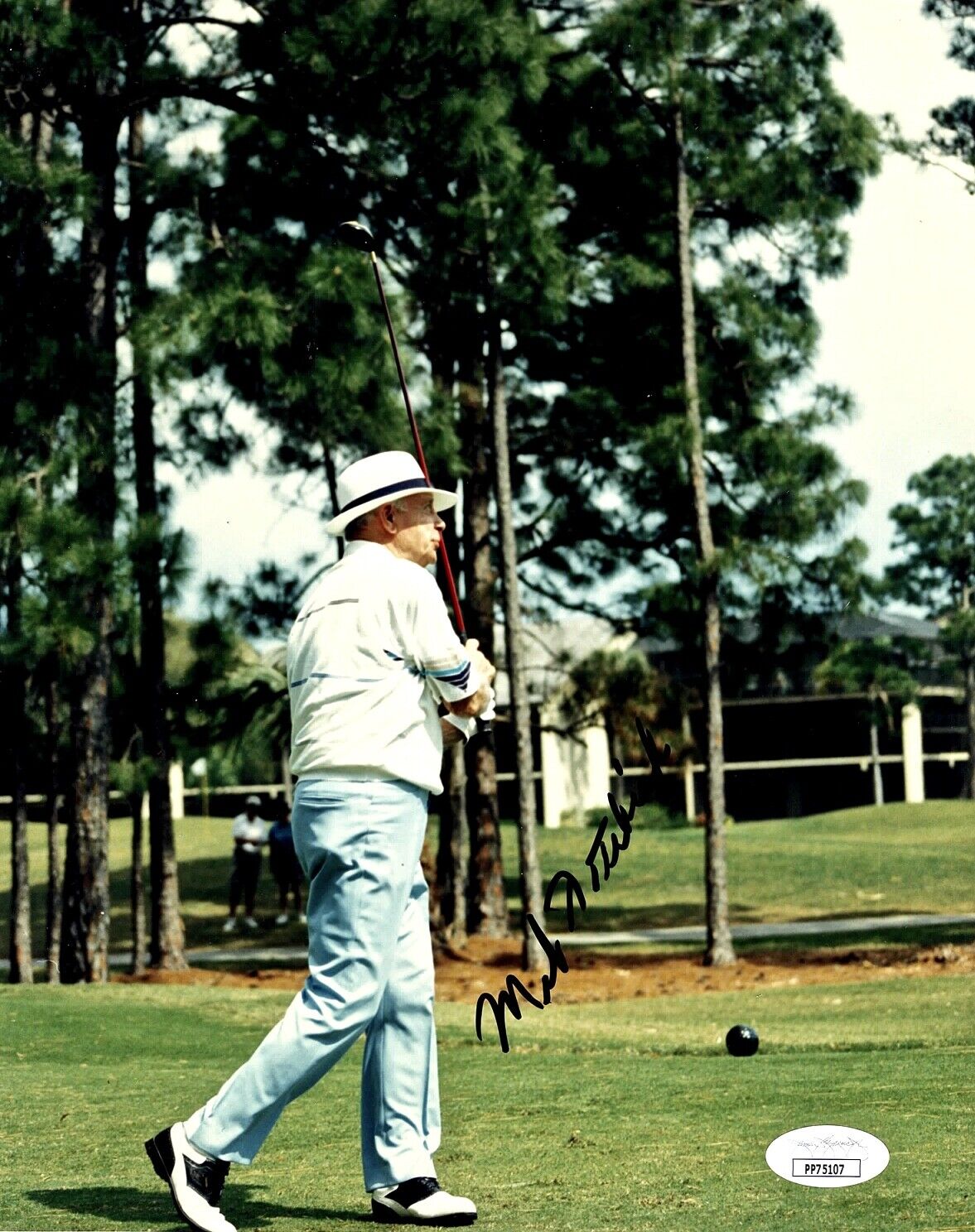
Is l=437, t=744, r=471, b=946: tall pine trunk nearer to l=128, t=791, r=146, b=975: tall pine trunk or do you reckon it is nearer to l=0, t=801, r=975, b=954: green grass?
l=128, t=791, r=146, b=975: tall pine trunk

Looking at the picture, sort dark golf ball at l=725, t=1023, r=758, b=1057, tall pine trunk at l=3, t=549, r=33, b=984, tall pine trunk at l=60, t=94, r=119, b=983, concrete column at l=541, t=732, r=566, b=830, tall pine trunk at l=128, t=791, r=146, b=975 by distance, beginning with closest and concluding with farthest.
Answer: dark golf ball at l=725, t=1023, r=758, b=1057 → tall pine trunk at l=60, t=94, r=119, b=983 → tall pine trunk at l=3, t=549, r=33, b=984 → tall pine trunk at l=128, t=791, r=146, b=975 → concrete column at l=541, t=732, r=566, b=830

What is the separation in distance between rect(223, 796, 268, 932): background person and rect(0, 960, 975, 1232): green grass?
47.4ft

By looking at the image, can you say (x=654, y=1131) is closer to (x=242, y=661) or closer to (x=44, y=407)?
(x=44, y=407)

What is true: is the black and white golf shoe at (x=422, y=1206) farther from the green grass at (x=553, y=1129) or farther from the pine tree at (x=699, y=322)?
the pine tree at (x=699, y=322)

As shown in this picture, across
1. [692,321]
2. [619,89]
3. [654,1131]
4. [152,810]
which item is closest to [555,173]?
[619,89]

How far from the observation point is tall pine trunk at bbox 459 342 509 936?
21797 mm

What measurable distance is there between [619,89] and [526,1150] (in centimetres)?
1720

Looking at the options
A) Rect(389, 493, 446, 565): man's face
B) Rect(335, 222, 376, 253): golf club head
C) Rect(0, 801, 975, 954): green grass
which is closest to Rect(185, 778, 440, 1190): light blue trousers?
Rect(389, 493, 446, 565): man's face

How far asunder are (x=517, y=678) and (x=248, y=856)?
8.64 meters

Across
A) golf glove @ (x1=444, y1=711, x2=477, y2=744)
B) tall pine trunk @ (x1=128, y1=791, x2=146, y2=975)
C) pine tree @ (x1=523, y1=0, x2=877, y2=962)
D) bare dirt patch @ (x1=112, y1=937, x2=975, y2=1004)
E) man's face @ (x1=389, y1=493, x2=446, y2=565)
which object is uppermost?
pine tree @ (x1=523, y1=0, x2=877, y2=962)

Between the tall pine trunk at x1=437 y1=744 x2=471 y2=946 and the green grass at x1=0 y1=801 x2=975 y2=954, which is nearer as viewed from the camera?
the tall pine trunk at x1=437 y1=744 x2=471 y2=946

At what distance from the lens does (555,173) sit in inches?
854

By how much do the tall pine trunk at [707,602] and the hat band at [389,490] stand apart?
14944 millimetres

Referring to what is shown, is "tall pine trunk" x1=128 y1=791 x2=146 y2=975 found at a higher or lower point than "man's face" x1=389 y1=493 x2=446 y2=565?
lower
